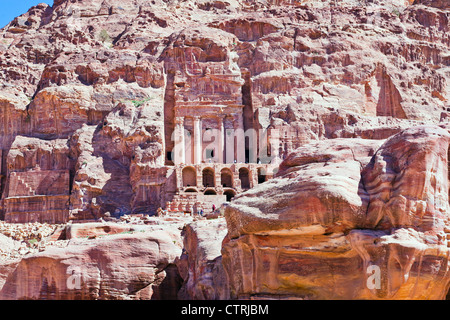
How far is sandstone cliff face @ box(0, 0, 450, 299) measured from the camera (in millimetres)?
22250

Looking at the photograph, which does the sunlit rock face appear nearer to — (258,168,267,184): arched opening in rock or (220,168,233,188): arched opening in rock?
(258,168,267,184): arched opening in rock

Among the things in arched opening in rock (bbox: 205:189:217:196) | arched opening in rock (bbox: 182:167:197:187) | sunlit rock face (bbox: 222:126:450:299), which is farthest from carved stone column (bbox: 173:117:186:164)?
sunlit rock face (bbox: 222:126:450:299)

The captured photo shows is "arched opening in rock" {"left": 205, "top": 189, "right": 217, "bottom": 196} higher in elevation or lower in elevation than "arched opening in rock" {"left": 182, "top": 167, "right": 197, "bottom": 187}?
lower

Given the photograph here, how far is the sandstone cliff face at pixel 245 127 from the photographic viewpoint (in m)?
22.2

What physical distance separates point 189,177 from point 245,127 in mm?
11863

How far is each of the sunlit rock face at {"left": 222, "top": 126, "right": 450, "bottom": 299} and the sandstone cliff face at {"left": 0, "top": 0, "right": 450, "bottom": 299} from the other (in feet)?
0.19

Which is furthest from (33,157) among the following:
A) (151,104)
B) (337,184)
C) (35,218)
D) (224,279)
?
(337,184)

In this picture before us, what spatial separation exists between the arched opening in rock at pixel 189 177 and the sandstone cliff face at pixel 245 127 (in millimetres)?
1737

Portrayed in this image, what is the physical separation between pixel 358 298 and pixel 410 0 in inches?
3328

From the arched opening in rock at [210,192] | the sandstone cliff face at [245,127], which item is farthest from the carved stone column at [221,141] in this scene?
the arched opening in rock at [210,192]

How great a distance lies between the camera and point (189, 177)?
2259 inches

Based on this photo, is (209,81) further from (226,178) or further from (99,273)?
(99,273)

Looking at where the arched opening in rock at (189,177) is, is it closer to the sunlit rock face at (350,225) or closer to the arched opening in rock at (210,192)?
the arched opening in rock at (210,192)

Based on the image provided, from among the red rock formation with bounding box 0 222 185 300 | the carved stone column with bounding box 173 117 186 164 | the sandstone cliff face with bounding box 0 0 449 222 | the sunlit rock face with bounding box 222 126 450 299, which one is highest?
the sandstone cliff face with bounding box 0 0 449 222
